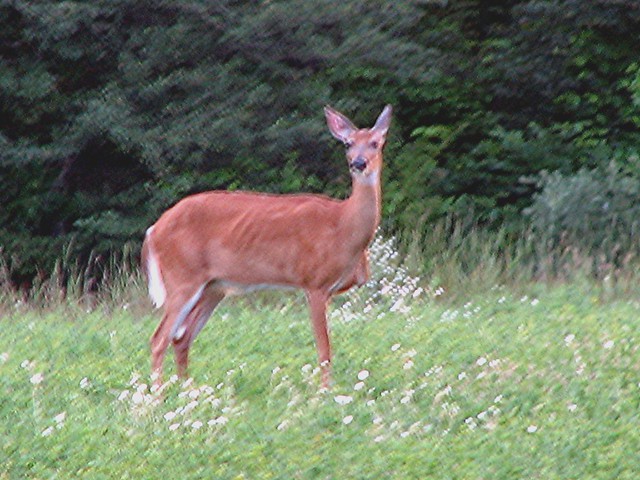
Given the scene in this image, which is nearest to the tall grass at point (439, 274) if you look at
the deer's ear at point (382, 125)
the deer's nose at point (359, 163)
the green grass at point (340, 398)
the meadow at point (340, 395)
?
the meadow at point (340, 395)

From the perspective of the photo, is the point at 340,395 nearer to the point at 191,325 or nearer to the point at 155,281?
the point at 191,325

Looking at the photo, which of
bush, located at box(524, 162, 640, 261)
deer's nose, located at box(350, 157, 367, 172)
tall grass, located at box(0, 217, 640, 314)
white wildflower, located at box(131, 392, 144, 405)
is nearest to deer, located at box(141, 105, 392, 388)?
deer's nose, located at box(350, 157, 367, 172)

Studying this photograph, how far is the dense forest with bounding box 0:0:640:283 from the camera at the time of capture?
16344 millimetres

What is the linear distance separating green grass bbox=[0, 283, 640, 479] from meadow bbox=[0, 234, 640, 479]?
0.04ft

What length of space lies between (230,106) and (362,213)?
6.74 meters

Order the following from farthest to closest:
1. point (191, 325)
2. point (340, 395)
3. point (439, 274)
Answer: point (439, 274) < point (191, 325) < point (340, 395)

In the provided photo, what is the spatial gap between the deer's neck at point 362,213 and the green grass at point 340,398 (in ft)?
2.21

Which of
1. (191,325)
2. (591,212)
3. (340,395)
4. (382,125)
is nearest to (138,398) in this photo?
(340,395)

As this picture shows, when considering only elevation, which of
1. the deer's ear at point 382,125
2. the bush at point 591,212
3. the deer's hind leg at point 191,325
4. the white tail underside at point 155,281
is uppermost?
the deer's ear at point 382,125

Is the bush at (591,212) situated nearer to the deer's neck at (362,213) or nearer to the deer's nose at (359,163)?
the deer's neck at (362,213)

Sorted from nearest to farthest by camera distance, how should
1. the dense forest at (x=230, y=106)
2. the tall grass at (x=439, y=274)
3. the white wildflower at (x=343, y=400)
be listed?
the white wildflower at (x=343, y=400)
the tall grass at (x=439, y=274)
the dense forest at (x=230, y=106)

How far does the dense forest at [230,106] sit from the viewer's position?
53.6 ft

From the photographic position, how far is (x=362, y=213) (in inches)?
391

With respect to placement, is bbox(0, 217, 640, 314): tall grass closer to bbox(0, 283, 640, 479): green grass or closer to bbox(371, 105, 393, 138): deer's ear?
bbox(0, 283, 640, 479): green grass
